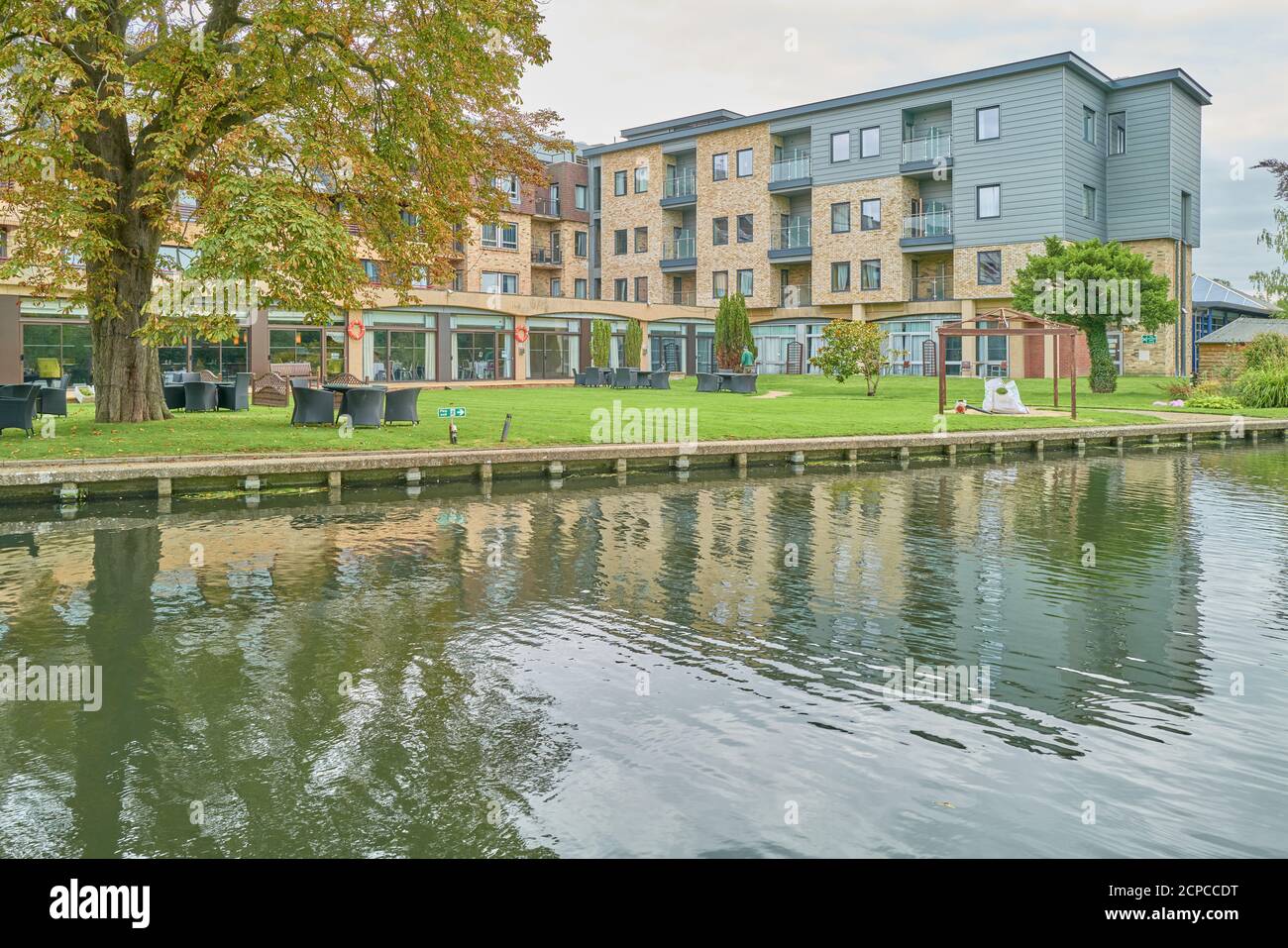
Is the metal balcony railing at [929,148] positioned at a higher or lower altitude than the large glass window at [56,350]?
higher

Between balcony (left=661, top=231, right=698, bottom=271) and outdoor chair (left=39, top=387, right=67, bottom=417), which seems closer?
outdoor chair (left=39, top=387, right=67, bottom=417)

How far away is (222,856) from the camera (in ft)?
15.9

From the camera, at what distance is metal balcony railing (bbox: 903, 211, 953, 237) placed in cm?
4866

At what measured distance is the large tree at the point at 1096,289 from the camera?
111ft

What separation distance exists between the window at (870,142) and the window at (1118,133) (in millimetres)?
9846

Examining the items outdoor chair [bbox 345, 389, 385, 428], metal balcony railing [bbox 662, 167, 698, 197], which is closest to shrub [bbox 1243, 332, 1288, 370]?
outdoor chair [bbox 345, 389, 385, 428]

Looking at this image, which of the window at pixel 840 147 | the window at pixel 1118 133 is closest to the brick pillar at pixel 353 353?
the window at pixel 840 147

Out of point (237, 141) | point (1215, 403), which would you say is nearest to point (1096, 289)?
point (1215, 403)

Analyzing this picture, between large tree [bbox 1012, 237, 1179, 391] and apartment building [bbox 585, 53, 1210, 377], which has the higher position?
apartment building [bbox 585, 53, 1210, 377]

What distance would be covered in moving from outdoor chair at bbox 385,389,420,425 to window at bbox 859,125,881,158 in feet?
114

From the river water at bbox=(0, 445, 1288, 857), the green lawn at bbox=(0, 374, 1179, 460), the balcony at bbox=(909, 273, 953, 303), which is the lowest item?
the river water at bbox=(0, 445, 1288, 857)

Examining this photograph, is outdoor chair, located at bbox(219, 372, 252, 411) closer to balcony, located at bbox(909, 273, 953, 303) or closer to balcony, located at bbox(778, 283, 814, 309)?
balcony, located at bbox(909, 273, 953, 303)

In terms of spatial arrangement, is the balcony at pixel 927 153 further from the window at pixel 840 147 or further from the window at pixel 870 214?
the window at pixel 840 147
